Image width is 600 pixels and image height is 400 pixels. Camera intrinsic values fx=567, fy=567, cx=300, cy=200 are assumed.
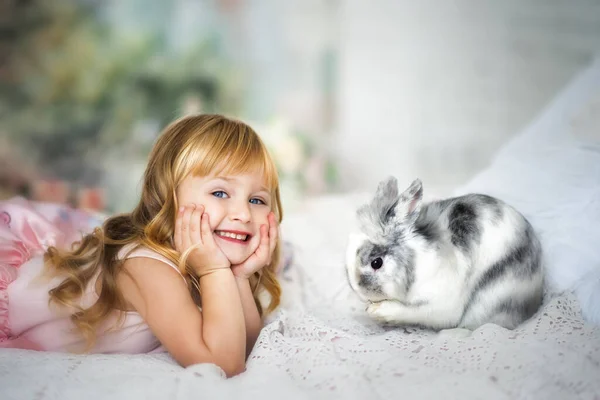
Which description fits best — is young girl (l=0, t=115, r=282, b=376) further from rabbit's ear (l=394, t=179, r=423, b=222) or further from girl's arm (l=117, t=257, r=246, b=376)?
rabbit's ear (l=394, t=179, r=423, b=222)

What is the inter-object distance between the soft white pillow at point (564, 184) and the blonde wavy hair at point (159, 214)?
28.4 inches

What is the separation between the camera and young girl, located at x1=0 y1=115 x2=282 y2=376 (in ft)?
3.92

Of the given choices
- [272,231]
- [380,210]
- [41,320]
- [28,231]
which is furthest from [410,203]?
[28,231]

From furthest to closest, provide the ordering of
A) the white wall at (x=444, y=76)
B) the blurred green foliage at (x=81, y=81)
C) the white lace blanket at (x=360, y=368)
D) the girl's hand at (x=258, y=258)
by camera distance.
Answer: the white wall at (x=444, y=76)
the blurred green foliage at (x=81, y=81)
the girl's hand at (x=258, y=258)
the white lace blanket at (x=360, y=368)

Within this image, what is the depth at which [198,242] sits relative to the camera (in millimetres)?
1244

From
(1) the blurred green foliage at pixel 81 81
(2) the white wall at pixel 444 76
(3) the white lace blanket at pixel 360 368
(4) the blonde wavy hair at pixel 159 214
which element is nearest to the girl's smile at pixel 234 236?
(4) the blonde wavy hair at pixel 159 214

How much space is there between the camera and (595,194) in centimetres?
150

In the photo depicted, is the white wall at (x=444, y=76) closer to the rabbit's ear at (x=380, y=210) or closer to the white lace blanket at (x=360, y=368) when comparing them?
the rabbit's ear at (x=380, y=210)

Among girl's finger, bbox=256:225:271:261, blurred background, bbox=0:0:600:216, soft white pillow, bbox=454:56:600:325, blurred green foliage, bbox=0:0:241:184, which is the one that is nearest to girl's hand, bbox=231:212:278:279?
girl's finger, bbox=256:225:271:261

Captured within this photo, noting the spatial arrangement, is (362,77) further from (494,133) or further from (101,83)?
(101,83)

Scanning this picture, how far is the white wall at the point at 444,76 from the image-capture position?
348cm

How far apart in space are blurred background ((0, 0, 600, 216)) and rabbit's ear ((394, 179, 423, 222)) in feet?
6.08

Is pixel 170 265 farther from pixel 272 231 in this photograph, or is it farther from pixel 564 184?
pixel 564 184

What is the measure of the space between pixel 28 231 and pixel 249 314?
70cm
